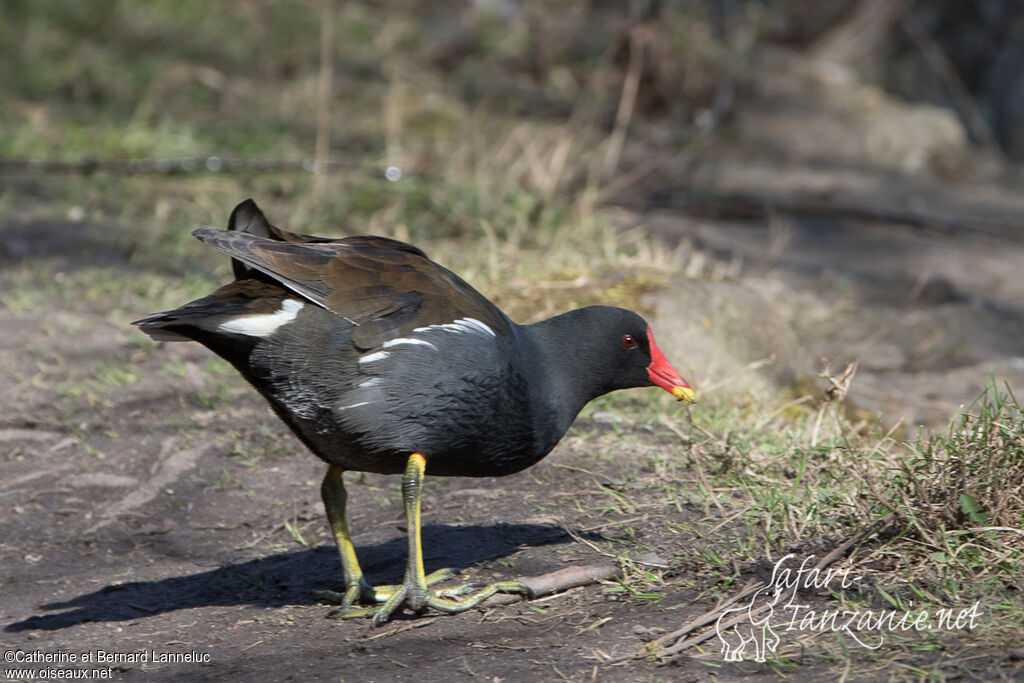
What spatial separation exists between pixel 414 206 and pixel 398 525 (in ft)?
11.0

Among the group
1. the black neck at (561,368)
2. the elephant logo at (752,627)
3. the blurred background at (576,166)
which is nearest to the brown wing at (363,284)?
the black neck at (561,368)

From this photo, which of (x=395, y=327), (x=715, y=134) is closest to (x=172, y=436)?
(x=395, y=327)

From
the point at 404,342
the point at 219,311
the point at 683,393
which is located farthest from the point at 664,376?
the point at 219,311

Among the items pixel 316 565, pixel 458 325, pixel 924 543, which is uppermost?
pixel 458 325

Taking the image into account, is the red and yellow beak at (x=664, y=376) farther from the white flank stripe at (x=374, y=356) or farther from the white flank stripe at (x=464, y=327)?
the white flank stripe at (x=374, y=356)

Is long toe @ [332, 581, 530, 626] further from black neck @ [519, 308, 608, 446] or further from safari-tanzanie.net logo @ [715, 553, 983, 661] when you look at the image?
safari-tanzanie.net logo @ [715, 553, 983, 661]

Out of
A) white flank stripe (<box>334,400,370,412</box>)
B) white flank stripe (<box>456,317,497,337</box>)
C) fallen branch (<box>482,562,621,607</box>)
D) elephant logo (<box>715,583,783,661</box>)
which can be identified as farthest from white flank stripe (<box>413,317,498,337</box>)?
elephant logo (<box>715,583,783,661</box>)

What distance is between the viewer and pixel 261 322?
2.84 m

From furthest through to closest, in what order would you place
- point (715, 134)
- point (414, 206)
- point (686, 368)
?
point (715, 134) < point (414, 206) < point (686, 368)

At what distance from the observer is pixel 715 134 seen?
30.3ft

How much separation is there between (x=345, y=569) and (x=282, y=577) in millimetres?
330

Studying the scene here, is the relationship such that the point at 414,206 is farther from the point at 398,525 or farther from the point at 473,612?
the point at 473,612

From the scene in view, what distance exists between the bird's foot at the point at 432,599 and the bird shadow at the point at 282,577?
9.2 inches

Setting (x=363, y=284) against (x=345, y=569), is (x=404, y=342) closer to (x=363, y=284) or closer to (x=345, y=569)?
(x=363, y=284)
